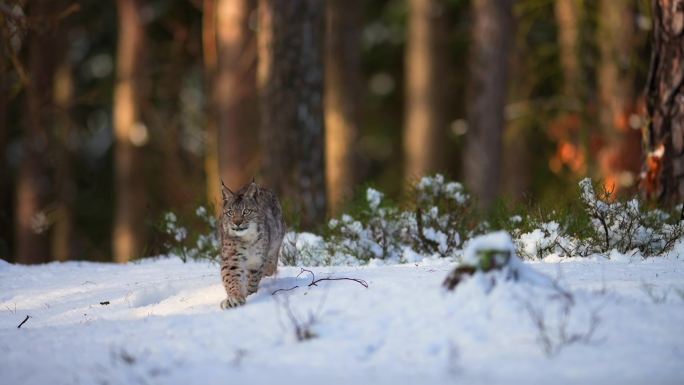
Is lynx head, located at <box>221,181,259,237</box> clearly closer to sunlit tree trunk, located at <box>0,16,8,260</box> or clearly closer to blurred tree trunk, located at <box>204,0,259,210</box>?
sunlit tree trunk, located at <box>0,16,8,260</box>

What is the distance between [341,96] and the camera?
58.9 feet

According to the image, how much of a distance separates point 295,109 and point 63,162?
1190 centimetres

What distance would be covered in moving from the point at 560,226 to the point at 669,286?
216 centimetres

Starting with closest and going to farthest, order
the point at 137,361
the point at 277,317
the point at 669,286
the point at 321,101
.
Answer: the point at 137,361
the point at 277,317
the point at 669,286
the point at 321,101

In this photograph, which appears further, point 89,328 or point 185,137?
point 185,137

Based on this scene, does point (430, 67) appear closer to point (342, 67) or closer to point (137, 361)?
point (342, 67)

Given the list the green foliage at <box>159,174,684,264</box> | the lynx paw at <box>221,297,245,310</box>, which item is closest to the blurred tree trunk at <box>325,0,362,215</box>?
the green foliage at <box>159,174,684,264</box>

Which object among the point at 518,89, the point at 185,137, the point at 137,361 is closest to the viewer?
the point at 137,361

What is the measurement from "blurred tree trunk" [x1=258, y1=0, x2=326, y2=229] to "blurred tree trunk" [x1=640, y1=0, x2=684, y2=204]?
399 centimetres

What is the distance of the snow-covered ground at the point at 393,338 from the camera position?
4.75 m

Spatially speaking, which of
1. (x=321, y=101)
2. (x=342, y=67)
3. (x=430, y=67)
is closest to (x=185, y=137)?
(x=342, y=67)

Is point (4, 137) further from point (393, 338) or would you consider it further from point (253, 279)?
point (393, 338)

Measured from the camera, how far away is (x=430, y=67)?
17719 mm

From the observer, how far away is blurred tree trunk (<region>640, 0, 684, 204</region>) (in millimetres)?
→ 9031
